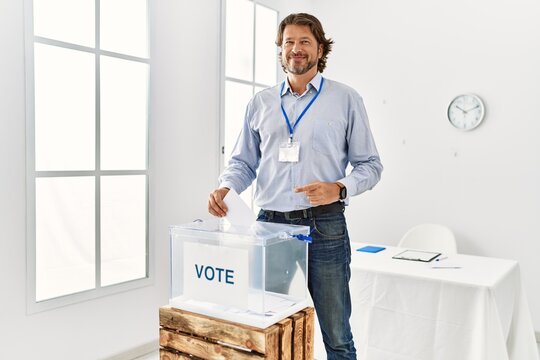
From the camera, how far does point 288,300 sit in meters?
1.49

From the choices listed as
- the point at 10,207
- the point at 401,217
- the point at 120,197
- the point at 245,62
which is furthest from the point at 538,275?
the point at 10,207

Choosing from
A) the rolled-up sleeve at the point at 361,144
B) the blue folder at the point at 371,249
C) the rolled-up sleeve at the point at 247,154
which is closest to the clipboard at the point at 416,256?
the blue folder at the point at 371,249

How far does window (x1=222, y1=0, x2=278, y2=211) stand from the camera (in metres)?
3.49

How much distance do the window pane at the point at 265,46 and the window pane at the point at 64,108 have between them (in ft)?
5.11

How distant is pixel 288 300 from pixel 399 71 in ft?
9.55

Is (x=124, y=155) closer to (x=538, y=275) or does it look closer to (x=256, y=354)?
(x=256, y=354)

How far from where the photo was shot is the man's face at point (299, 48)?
1729 millimetres

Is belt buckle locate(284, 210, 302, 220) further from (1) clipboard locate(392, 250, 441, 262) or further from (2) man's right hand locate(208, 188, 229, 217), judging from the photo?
(1) clipboard locate(392, 250, 441, 262)

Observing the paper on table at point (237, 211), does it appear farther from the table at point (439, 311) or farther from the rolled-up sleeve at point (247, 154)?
the table at point (439, 311)

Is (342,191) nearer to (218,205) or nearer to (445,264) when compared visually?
(218,205)

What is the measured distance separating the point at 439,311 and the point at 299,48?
4.54ft

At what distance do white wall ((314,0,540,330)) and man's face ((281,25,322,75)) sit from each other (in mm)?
2270

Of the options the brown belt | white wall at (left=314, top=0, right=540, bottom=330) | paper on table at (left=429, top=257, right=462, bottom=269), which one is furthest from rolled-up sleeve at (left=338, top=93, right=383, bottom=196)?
white wall at (left=314, top=0, right=540, bottom=330)

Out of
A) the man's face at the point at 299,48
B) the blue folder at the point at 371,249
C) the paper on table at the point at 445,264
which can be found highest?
the man's face at the point at 299,48
